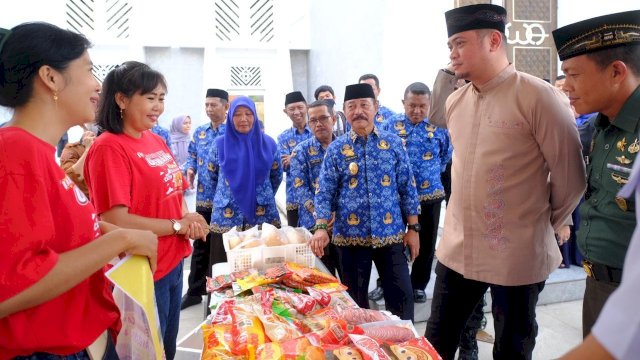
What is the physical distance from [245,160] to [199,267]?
113 cm

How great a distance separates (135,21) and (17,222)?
854 cm

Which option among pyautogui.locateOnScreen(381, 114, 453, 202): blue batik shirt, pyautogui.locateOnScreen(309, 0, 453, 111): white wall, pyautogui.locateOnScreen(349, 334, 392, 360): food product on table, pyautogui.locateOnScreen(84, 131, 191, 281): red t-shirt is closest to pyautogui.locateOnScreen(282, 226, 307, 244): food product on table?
pyautogui.locateOnScreen(84, 131, 191, 281): red t-shirt

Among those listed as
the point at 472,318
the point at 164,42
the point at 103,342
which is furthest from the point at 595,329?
the point at 164,42

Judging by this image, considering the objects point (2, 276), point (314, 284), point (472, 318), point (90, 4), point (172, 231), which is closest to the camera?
point (2, 276)

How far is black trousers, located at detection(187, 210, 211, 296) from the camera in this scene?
3643 mm

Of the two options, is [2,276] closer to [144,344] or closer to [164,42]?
[144,344]

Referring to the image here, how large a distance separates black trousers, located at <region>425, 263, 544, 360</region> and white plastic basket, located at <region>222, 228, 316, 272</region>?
2.10ft

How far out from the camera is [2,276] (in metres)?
0.87

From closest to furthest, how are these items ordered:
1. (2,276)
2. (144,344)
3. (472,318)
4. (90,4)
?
(2,276)
(144,344)
(472,318)
(90,4)

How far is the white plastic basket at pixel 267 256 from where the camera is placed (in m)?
2.08

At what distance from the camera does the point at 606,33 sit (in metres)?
1.39

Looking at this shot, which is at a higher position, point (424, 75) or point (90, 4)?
point (90, 4)

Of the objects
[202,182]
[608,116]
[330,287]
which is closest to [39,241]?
[330,287]

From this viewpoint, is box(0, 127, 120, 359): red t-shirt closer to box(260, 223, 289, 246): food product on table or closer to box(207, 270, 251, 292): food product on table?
box(207, 270, 251, 292): food product on table
